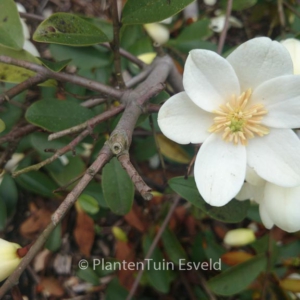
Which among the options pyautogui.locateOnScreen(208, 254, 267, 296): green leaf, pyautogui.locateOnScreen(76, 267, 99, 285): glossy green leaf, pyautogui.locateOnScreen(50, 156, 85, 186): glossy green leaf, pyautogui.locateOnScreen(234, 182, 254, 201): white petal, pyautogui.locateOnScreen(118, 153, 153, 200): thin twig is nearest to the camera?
pyautogui.locateOnScreen(118, 153, 153, 200): thin twig

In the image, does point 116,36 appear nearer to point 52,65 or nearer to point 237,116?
point 52,65

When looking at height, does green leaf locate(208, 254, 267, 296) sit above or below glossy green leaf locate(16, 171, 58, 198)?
below

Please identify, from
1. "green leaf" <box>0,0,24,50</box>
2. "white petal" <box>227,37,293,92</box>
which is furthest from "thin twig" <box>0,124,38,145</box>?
"white petal" <box>227,37,293,92</box>

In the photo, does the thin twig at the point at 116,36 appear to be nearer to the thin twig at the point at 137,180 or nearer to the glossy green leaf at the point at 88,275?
the thin twig at the point at 137,180

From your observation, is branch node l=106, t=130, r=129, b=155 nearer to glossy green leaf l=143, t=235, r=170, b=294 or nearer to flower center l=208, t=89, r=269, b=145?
flower center l=208, t=89, r=269, b=145

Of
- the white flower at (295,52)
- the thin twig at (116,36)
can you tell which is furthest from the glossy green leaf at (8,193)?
the white flower at (295,52)

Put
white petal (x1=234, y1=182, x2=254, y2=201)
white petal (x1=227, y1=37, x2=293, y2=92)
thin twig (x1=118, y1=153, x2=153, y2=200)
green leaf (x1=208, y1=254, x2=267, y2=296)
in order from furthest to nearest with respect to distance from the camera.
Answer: green leaf (x1=208, y1=254, x2=267, y2=296), white petal (x1=234, y1=182, x2=254, y2=201), white petal (x1=227, y1=37, x2=293, y2=92), thin twig (x1=118, y1=153, x2=153, y2=200)

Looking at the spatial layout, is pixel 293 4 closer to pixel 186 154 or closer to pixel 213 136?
pixel 186 154

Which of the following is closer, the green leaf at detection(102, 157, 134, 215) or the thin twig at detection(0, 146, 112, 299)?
the thin twig at detection(0, 146, 112, 299)

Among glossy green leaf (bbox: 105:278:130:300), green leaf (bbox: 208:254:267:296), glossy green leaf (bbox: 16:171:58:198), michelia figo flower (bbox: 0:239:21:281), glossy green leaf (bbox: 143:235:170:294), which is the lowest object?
glossy green leaf (bbox: 105:278:130:300)
